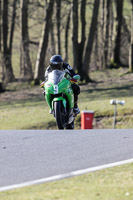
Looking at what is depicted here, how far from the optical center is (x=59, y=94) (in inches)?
497

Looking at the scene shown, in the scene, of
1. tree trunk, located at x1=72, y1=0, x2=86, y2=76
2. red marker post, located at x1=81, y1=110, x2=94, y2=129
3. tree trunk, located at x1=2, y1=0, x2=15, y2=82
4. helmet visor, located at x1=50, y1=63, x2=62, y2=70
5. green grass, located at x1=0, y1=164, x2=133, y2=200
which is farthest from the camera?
tree trunk, located at x1=2, y1=0, x2=15, y2=82

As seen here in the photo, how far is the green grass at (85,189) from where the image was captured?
19.6 ft

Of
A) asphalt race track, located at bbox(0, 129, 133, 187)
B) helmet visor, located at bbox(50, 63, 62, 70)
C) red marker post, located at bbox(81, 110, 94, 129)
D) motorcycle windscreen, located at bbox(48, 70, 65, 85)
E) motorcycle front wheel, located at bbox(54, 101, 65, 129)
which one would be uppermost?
helmet visor, located at bbox(50, 63, 62, 70)

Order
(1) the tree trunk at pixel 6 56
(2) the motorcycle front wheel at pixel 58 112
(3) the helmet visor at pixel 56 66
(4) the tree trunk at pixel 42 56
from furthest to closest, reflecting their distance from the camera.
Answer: (1) the tree trunk at pixel 6 56 < (4) the tree trunk at pixel 42 56 < (3) the helmet visor at pixel 56 66 < (2) the motorcycle front wheel at pixel 58 112

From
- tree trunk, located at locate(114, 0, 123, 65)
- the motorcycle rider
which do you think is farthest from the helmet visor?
tree trunk, located at locate(114, 0, 123, 65)

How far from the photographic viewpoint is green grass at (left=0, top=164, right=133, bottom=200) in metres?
5.98

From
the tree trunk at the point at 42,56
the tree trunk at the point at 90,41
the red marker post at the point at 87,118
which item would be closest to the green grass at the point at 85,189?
the red marker post at the point at 87,118

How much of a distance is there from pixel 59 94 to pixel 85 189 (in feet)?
20.9

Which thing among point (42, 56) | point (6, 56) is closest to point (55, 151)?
point (42, 56)

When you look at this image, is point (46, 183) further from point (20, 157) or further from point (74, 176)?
point (20, 157)

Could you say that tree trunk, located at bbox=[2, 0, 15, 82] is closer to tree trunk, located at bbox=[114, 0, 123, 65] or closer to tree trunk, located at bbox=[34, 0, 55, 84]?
tree trunk, located at bbox=[34, 0, 55, 84]

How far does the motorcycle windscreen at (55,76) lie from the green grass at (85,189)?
5.43 meters

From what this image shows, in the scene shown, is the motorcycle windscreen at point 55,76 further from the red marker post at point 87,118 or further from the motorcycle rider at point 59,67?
the red marker post at point 87,118

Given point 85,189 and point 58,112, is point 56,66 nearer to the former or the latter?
point 58,112
